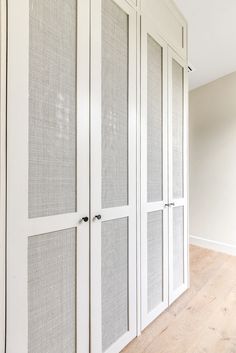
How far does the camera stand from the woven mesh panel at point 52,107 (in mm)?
1047

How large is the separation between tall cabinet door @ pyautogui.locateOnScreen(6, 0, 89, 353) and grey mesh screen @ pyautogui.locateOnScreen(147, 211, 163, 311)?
25.5 inches

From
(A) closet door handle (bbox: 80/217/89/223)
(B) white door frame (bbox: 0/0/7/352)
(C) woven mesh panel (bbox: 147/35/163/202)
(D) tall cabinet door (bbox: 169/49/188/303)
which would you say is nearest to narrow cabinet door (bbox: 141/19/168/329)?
(C) woven mesh panel (bbox: 147/35/163/202)

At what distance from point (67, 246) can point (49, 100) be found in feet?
2.33

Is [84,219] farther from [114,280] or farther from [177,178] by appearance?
[177,178]

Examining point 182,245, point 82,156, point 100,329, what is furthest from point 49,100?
point 182,245

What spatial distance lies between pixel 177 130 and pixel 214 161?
1.68 metres

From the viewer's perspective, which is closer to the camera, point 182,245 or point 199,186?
point 182,245

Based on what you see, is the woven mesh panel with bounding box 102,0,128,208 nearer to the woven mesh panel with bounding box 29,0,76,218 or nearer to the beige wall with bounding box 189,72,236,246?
the woven mesh panel with bounding box 29,0,76,218

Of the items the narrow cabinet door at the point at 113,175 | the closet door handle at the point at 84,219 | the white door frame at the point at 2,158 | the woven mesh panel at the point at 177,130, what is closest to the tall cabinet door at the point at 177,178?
the woven mesh panel at the point at 177,130

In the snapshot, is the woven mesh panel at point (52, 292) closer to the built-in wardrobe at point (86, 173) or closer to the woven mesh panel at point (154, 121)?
the built-in wardrobe at point (86, 173)

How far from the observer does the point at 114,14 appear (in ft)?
4.82

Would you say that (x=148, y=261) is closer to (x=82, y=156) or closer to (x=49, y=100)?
(x=82, y=156)

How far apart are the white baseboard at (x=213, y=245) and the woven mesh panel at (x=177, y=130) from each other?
5.77 feet

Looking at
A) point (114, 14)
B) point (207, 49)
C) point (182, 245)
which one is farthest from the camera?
point (207, 49)
